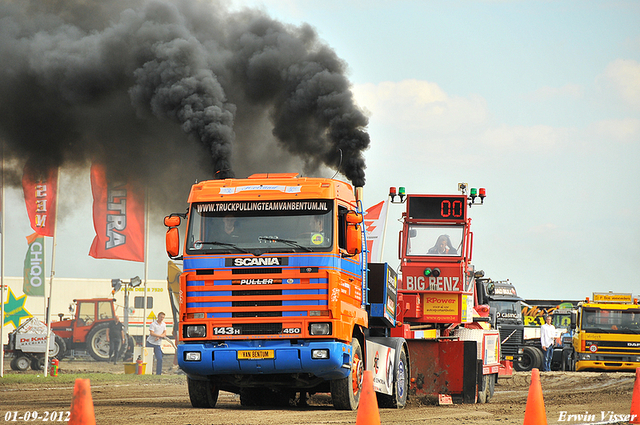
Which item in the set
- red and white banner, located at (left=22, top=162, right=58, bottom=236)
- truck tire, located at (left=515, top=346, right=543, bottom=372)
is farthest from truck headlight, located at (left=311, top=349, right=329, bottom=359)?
truck tire, located at (left=515, top=346, right=543, bottom=372)

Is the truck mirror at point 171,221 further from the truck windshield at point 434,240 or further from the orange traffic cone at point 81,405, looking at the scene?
the truck windshield at point 434,240

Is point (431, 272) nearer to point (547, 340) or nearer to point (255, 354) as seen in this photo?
point (255, 354)

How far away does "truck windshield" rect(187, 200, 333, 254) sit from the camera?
11867 mm

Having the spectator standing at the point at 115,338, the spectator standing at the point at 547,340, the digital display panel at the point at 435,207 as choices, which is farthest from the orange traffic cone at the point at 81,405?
the spectator standing at the point at 115,338

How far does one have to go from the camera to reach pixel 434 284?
1738cm

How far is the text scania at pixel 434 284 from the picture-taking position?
→ 17281 millimetres

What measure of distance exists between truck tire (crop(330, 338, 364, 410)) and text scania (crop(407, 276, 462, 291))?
4953 mm

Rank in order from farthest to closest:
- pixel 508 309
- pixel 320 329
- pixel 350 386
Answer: pixel 508 309 < pixel 350 386 < pixel 320 329

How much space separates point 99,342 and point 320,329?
25.1 metres

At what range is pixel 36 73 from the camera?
19.1m

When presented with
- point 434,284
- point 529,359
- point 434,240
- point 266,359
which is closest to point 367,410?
point 266,359

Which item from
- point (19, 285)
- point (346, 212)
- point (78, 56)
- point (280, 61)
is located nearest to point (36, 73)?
point (78, 56)

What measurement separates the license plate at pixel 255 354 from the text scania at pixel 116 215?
1211 cm

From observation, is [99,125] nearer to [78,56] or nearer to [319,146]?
[78,56]
